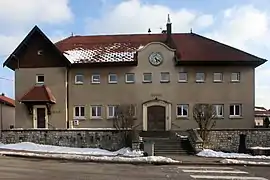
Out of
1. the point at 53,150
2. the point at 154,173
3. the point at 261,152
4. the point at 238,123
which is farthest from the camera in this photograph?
the point at 238,123

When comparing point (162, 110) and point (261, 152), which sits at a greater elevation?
point (162, 110)

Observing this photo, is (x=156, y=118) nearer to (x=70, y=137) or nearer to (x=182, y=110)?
(x=182, y=110)

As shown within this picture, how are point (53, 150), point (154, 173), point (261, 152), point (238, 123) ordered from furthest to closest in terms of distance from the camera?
1. point (238, 123)
2. point (53, 150)
3. point (261, 152)
4. point (154, 173)

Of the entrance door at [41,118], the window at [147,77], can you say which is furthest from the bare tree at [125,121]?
the entrance door at [41,118]

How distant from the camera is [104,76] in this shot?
3653cm

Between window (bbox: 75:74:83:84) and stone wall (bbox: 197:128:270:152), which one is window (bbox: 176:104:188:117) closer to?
stone wall (bbox: 197:128:270:152)

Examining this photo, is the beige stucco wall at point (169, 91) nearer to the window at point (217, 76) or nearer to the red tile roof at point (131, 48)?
the window at point (217, 76)

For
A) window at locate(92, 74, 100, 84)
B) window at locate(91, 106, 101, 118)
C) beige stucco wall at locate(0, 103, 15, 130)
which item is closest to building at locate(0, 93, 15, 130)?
beige stucco wall at locate(0, 103, 15, 130)

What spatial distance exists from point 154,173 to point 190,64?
67.8 feet

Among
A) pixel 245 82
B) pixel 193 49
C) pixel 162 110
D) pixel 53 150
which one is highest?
pixel 193 49

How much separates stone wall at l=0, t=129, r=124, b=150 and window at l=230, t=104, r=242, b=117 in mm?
11081

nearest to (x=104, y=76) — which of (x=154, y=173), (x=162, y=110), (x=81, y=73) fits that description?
(x=81, y=73)

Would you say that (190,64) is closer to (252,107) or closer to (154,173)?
(252,107)

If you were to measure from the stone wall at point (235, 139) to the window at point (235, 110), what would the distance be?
583 centimetres
